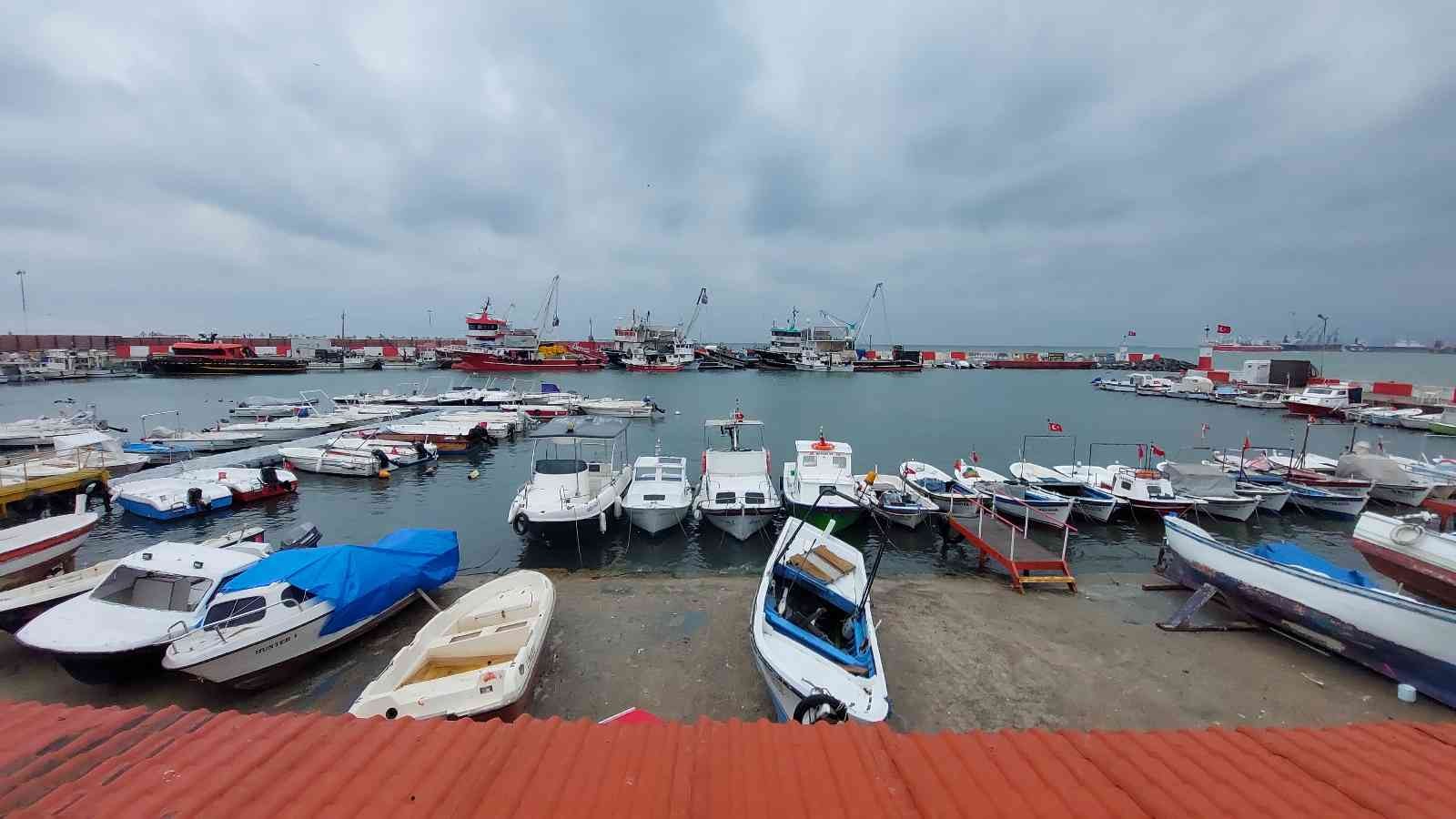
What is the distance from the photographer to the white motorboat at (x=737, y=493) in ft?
52.7

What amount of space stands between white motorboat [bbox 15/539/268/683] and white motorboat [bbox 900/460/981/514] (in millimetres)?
18262

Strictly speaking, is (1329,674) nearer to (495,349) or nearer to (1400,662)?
(1400,662)

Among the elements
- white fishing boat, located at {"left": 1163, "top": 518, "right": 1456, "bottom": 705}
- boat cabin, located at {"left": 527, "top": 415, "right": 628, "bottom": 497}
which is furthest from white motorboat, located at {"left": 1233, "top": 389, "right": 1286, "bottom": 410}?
boat cabin, located at {"left": 527, "top": 415, "right": 628, "bottom": 497}

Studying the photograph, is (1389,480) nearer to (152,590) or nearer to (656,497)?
(656,497)

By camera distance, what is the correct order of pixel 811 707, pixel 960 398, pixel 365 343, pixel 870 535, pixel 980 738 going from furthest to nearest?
1. pixel 365 343
2. pixel 960 398
3. pixel 870 535
4. pixel 811 707
5. pixel 980 738

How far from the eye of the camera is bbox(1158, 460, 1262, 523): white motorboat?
18.8m

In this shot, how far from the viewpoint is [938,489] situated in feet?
65.4

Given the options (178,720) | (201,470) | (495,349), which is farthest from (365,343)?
(178,720)

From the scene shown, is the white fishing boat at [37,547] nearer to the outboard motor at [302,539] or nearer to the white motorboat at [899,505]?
the outboard motor at [302,539]

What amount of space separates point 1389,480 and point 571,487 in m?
30.5

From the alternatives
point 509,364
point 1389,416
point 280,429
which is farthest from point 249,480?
point 1389,416

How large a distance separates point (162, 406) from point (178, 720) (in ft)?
214

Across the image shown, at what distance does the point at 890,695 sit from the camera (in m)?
8.22

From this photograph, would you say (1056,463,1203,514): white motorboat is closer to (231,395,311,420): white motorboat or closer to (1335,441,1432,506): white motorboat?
(1335,441,1432,506): white motorboat
